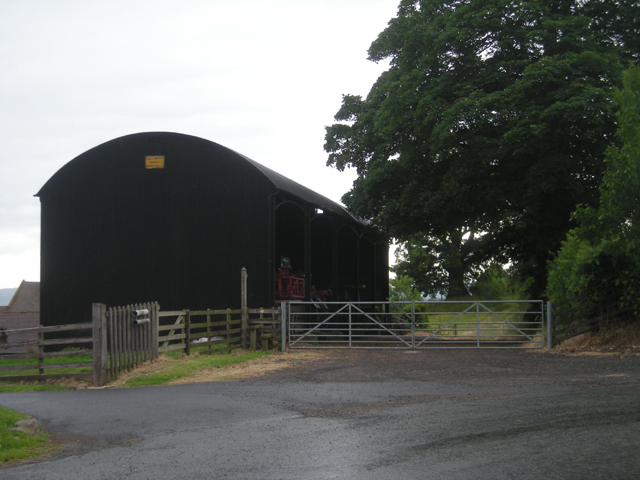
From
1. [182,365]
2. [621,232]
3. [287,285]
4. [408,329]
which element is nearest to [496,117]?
[621,232]

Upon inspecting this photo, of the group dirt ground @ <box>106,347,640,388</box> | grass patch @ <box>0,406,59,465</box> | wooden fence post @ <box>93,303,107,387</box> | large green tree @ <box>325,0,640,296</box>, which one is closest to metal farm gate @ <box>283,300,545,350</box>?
dirt ground @ <box>106,347,640,388</box>

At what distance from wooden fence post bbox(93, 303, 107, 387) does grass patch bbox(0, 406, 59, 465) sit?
182 inches

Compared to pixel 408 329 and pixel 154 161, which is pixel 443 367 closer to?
pixel 408 329

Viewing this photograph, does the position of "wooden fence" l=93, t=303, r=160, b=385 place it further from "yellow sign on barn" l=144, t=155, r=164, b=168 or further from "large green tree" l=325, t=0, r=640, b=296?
"large green tree" l=325, t=0, r=640, b=296

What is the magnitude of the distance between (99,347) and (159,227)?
1181 cm

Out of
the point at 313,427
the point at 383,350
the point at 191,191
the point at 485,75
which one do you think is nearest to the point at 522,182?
the point at 485,75

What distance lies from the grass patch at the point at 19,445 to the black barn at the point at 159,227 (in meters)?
15.0

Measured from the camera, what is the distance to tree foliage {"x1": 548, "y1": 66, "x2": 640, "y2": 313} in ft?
57.0

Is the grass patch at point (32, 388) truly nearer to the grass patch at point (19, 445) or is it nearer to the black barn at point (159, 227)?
the grass patch at point (19, 445)

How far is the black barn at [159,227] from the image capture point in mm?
23016

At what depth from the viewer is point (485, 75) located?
24.7 m

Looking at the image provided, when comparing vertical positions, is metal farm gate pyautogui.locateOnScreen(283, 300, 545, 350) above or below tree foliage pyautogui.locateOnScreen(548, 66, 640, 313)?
below

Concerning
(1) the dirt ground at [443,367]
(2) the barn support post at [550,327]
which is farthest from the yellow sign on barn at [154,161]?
(2) the barn support post at [550,327]

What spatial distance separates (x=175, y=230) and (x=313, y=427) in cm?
1730
